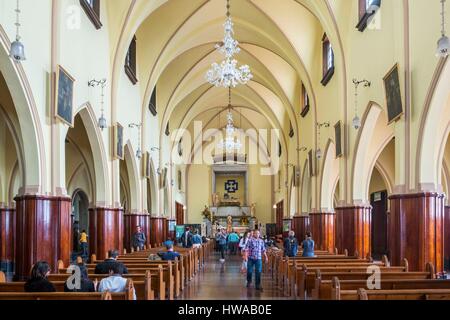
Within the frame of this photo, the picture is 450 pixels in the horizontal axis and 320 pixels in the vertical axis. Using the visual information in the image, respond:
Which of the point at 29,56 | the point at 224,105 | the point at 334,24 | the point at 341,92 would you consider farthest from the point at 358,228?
the point at 224,105

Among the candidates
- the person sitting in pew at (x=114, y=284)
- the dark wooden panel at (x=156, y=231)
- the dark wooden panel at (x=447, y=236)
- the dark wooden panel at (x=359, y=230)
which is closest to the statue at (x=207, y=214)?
the dark wooden panel at (x=156, y=231)

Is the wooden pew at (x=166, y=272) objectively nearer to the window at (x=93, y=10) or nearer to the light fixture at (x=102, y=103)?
the light fixture at (x=102, y=103)

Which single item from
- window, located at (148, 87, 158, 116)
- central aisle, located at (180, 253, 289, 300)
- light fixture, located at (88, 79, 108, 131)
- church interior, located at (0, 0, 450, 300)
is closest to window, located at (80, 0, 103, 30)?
church interior, located at (0, 0, 450, 300)

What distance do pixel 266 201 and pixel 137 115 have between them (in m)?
21.6

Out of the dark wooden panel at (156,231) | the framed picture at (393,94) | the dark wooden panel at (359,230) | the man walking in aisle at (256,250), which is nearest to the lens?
the framed picture at (393,94)

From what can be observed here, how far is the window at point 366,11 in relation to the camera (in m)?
12.8

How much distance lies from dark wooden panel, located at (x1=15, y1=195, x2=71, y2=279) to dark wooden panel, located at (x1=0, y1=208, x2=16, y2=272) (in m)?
7.51

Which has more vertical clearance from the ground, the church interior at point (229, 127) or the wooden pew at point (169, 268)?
the church interior at point (229, 127)

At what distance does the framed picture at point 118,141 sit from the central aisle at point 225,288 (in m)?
4.44

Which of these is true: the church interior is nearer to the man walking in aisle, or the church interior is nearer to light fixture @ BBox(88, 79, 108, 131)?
light fixture @ BBox(88, 79, 108, 131)

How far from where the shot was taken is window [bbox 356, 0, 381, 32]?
12828mm

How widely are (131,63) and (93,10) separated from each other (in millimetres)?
5351

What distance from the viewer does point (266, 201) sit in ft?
130
